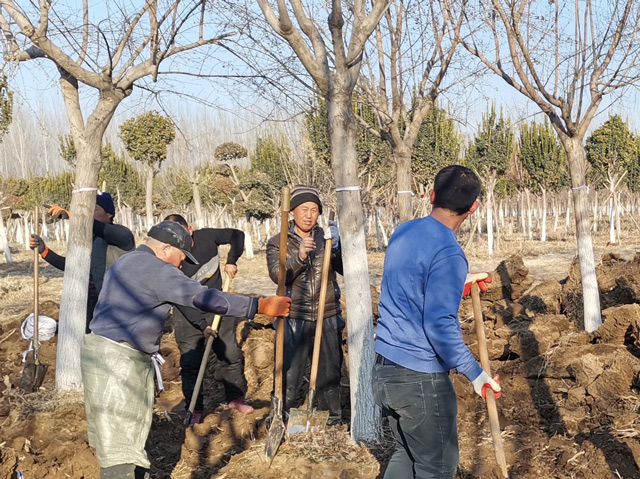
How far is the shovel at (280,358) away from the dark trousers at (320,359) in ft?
0.94

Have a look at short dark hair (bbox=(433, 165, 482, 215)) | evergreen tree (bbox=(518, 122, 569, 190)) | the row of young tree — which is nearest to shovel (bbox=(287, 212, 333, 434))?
short dark hair (bbox=(433, 165, 482, 215))

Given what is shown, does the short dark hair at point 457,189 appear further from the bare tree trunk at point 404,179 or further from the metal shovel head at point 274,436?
the bare tree trunk at point 404,179

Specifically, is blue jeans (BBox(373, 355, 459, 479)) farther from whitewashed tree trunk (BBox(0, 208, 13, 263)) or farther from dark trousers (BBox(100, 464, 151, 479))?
whitewashed tree trunk (BBox(0, 208, 13, 263))

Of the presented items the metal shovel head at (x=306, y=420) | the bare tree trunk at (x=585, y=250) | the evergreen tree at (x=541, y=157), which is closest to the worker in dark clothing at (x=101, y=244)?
the metal shovel head at (x=306, y=420)

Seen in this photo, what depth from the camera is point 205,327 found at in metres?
4.89

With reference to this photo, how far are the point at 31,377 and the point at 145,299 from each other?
→ 122 inches

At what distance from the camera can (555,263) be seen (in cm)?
1461

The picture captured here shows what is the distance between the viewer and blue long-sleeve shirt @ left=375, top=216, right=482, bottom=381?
2.40 m

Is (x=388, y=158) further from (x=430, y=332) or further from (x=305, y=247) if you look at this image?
(x=430, y=332)

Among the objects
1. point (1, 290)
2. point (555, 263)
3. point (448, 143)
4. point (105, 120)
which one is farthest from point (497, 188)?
point (105, 120)

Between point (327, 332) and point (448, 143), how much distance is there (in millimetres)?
16216

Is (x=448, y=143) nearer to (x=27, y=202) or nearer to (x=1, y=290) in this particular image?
(x=1, y=290)

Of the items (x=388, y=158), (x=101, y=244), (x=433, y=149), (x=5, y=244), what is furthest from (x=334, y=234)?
(x=5, y=244)

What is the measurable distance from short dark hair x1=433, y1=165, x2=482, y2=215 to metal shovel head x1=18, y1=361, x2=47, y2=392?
14.2 feet
